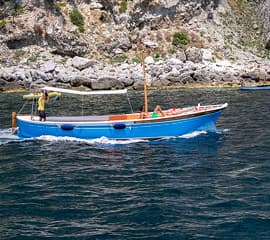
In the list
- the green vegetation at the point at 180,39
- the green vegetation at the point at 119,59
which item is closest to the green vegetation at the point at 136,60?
the green vegetation at the point at 119,59

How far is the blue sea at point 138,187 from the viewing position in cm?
1371

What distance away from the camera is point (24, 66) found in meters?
71.8

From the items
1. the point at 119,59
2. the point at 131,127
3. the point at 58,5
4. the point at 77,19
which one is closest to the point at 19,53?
the point at 58,5

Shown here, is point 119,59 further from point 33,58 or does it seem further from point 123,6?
point 33,58

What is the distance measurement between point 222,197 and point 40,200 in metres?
6.48

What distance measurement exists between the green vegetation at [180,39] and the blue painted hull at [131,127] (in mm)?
55050

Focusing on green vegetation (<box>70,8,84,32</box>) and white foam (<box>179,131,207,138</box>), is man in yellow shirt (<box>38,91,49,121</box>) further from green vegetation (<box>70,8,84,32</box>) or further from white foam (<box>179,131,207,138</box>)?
green vegetation (<box>70,8,84,32</box>)

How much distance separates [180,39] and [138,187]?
6685 centimetres

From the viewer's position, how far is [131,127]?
26.9 meters

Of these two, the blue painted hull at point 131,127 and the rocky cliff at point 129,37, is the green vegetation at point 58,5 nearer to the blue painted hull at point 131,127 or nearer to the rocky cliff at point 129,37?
the rocky cliff at point 129,37

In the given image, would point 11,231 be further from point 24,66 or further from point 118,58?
point 118,58

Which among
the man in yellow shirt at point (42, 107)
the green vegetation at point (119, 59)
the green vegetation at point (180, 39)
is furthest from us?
the green vegetation at point (180, 39)

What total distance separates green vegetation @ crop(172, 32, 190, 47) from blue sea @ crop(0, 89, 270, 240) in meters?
53.2

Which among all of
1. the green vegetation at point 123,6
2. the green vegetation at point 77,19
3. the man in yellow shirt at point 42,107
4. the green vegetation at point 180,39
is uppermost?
the green vegetation at point 123,6
